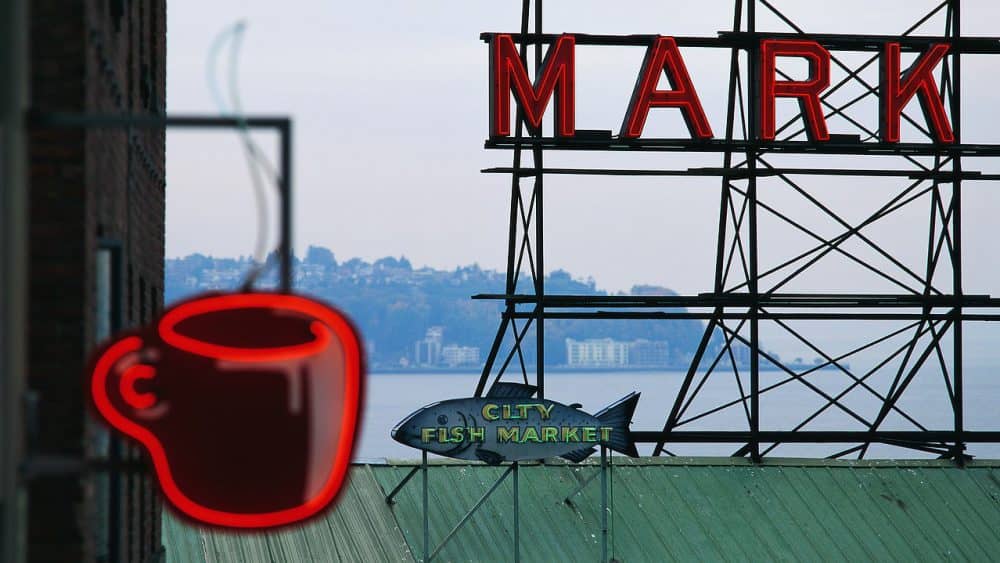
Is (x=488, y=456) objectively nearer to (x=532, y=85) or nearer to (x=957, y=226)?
(x=532, y=85)

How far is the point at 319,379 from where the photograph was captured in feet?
29.9

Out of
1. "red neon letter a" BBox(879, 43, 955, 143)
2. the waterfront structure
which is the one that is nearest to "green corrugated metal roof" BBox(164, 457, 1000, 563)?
"red neon letter a" BBox(879, 43, 955, 143)

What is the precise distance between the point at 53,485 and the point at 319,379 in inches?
93.5

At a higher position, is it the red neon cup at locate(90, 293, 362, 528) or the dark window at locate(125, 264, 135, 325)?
the dark window at locate(125, 264, 135, 325)

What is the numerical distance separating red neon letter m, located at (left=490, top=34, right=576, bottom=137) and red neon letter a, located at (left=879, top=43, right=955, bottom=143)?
6.00 metres

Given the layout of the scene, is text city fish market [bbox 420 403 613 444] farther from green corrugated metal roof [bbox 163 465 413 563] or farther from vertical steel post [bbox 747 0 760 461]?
vertical steel post [bbox 747 0 760 461]

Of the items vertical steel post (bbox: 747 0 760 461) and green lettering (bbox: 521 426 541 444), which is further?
vertical steel post (bbox: 747 0 760 461)

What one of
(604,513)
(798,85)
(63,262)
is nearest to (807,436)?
(604,513)

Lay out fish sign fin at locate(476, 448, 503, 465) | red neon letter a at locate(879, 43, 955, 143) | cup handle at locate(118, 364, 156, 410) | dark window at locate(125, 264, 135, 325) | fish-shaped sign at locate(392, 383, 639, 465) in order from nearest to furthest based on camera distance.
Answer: cup handle at locate(118, 364, 156, 410), dark window at locate(125, 264, 135, 325), fish-shaped sign at locate(392, 383, 639, 465), fish sign fin at locate(476, 448, 503, 465), red neon letter a at locate(879, 43, 955, 143)

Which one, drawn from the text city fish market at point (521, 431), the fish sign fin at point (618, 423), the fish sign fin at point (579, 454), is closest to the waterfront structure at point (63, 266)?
the text city fish market at point (521, 431)

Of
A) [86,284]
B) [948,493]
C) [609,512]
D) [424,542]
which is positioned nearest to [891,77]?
[948,493]

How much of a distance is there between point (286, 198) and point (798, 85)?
2201cm

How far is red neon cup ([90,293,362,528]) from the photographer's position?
9.05 metres

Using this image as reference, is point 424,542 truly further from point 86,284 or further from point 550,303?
point 86,284
